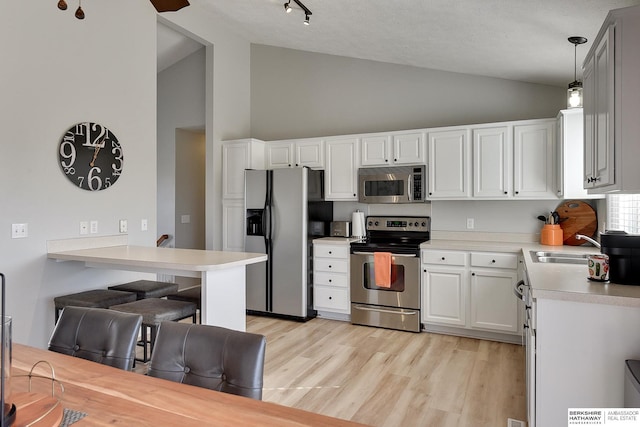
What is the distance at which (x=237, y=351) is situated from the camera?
4.35ft

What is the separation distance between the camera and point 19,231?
2.94 meters

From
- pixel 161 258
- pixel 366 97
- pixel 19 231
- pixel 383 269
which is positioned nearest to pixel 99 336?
pixel 161 258

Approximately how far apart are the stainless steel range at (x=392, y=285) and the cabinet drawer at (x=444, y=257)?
0.28 ft

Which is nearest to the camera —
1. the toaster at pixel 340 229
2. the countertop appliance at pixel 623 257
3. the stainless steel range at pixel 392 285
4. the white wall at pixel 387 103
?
the countertop appliance at pixel 623 257

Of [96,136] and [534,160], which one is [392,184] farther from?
[96,136]

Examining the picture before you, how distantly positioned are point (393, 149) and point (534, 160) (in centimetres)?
136

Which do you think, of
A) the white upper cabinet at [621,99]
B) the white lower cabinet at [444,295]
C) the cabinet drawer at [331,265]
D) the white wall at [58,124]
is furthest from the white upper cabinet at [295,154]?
the white upper cabinet at [621,99]

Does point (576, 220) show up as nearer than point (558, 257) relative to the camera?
No

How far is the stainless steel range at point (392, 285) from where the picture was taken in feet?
13.1

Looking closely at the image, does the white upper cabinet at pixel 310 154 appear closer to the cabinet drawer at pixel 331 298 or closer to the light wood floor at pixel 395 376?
the cabinet drawer at pixel 331 298

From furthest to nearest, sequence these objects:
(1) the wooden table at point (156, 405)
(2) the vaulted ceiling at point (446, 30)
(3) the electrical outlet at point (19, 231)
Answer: (3) the electrical outlet at point (19, 231) < (2) the vaulted ceiling at point (446, 30) < (1) the wooden table at point (156, 405)

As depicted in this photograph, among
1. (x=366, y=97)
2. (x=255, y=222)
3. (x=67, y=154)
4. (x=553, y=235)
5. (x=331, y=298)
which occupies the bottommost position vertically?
(x=331, y=298)

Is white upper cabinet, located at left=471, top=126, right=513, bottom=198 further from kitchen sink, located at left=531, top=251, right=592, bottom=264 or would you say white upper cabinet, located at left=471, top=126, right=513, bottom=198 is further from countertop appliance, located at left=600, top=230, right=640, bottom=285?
countertop appliance, located at left=600, top=230, right=640, bottom=285

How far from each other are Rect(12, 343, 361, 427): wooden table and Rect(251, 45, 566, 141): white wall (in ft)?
13.1
